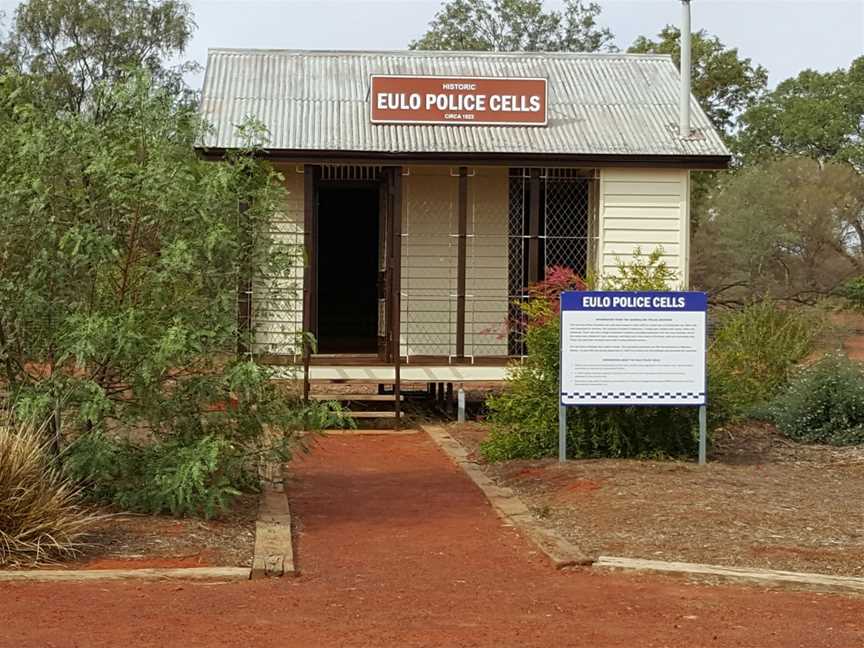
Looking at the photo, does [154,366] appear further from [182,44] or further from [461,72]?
[182,44]

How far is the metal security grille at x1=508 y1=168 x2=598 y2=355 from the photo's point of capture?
58.4 ft

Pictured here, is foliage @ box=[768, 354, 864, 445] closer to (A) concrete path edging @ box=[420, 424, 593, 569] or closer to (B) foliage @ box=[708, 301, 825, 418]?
(B) foliage @ box=[708, 301, 825, 418]

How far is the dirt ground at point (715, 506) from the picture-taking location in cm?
854

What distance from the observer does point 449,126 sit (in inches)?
675

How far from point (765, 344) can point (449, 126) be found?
507cm

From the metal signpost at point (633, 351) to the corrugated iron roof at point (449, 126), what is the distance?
4.65 metres

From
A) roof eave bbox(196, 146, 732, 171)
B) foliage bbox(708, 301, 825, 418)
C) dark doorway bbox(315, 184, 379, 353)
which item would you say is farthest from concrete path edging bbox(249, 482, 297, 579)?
dark doorway bbox(315, 184, 379, 353)

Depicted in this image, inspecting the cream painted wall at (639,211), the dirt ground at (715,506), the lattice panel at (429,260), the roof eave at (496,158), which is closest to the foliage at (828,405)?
the dirt ground at (715,506)

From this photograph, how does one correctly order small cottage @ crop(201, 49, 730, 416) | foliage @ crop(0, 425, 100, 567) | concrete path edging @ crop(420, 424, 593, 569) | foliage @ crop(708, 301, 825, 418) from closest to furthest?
Result: foliage @ crop(0, 425, 100, 567), concrete path edging @ crop(420, 424, 593, 569), foliage @ crop(708, 301, 825, 418), small cottage @ crop(201, 49, 730, 416)

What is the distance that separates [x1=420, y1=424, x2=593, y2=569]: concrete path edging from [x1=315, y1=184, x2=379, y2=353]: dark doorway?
5722 mm

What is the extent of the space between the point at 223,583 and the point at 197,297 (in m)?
2.86

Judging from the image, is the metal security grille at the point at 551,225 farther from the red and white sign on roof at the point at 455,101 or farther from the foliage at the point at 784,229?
the foliage at the point at 784,229

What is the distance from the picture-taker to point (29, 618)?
6559 millimetres

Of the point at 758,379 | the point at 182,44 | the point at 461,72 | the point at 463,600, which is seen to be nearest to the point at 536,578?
the point at 463,600
